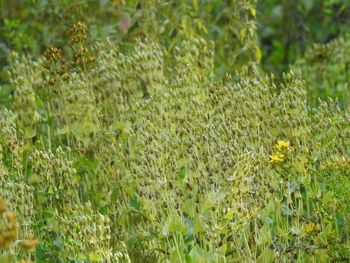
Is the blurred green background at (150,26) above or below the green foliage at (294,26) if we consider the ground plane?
above

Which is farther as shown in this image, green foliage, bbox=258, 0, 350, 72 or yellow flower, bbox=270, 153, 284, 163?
green foliage, bbox=258, 0, 350, 72

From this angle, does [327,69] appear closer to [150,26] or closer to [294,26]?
[150,26]

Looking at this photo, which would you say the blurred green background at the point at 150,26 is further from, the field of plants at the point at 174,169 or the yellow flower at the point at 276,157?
the yellow flower at the point at 276,157

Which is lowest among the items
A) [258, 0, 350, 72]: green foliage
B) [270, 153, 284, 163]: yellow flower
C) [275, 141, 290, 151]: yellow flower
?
[258, 0, 350, 72]: green foliage

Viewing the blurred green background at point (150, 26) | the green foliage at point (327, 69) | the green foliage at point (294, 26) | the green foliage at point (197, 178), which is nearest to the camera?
the green foliage at point (197, 178)

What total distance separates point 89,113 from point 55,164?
2.55 ft

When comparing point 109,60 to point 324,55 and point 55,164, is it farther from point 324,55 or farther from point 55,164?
point 324,55

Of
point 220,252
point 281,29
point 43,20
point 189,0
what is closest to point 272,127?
point 220,252

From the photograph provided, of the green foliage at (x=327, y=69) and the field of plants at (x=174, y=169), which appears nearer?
the field of plants at (x=174, y=169)

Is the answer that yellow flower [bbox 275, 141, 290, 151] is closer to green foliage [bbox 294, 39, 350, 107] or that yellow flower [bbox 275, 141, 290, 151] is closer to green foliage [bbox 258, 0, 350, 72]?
green foliage [bbox 294, 39, 350, 107]

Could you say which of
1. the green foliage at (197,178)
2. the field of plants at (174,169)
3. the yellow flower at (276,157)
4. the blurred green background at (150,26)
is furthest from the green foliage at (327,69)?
the yellow flower at (276,157)

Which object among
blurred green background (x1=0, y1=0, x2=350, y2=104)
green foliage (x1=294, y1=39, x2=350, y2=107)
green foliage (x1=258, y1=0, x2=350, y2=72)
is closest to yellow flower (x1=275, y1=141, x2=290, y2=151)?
blurred green background (x1=0, y1=0, x2=350, y2=104)

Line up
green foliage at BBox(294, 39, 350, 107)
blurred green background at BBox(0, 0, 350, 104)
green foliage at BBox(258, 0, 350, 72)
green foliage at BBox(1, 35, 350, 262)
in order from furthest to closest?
green foliage at BBox(258, 0, 350, 72), green foliage at BBox(294, 39, 350, 107), blurred green background at BBox(0, 0, 350, 104), green foliage at BBox(1, 35, 350, 262)

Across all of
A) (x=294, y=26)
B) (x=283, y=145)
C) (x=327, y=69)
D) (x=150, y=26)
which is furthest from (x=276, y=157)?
(x=294, y=26)
